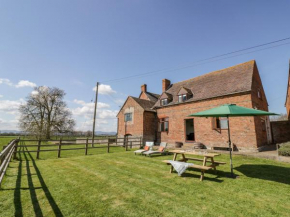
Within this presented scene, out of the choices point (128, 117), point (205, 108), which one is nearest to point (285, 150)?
point (205, 108)

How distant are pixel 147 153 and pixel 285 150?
8.33 meters

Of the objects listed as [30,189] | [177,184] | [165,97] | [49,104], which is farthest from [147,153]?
[49,104]

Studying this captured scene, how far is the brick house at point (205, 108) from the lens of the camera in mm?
12000

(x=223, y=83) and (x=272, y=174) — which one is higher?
(x=223, y=83)

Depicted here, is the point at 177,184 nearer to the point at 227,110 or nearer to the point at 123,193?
the point at 123,193

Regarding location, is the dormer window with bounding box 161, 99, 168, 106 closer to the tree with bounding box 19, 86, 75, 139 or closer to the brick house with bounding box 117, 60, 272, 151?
the brick house with bounding box 117, 60, 272, 151

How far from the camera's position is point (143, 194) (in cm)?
413

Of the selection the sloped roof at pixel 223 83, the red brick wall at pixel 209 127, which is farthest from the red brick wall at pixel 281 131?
the red brick wall at pixel 209 127

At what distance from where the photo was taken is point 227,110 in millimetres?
5680

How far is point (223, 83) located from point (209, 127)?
475 centimetres

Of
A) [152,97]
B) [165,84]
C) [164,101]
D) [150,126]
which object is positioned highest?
[165,84]

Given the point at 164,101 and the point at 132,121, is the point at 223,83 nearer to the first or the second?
the point at 164,101

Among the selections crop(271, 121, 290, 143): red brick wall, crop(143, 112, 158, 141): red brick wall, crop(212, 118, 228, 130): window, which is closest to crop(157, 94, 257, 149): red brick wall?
crop(212, 118, 228, 130): window

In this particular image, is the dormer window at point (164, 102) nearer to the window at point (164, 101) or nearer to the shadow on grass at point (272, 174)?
the window at point (164, 101)
